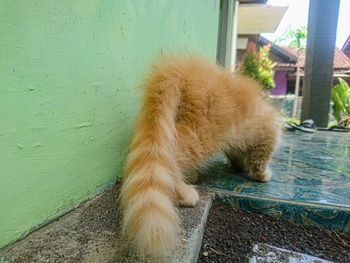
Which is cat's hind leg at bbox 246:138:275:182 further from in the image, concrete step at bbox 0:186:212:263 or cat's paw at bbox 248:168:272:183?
concrete step at bbox 0:186:212:263

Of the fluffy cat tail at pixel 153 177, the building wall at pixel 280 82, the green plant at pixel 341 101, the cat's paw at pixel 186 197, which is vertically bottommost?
the cat's paw at pixel 186 197

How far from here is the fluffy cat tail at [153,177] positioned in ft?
2.03

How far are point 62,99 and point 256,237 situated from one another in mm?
918

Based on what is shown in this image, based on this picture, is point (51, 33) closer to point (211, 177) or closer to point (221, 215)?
point (221, 215)

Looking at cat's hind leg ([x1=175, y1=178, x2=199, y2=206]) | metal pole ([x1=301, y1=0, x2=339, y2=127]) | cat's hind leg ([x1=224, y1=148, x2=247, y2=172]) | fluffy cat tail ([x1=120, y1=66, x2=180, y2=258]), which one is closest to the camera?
fluffy cat tail ([x1=120, y1=66, x2=180, y2=258])

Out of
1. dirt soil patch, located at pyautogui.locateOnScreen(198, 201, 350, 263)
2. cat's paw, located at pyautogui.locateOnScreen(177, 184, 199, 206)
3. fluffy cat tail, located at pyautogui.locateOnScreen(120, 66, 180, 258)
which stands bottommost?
dirt soil patch, located at pyautogui.locateOnScreen(198, 201, 350, 263)

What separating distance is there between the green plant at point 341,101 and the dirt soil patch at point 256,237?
490 centimetres

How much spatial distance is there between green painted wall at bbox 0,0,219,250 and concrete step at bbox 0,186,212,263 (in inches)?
1.7

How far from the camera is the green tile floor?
1060 mm

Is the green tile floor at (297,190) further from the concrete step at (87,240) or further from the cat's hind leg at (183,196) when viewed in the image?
the concrete step at (87,240)

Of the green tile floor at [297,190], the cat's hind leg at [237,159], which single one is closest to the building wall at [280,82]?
the green tile floor at [297,190]

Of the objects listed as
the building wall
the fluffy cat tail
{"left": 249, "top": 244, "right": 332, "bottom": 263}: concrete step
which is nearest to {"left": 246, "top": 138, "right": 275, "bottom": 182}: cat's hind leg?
{"left": 249, "top": 244, "right": 332, "bottom": 263}: concrete step

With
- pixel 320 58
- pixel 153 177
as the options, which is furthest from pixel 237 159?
pixel 320 58

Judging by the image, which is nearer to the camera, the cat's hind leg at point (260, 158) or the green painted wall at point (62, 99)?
the green painted wall at point (62, 99)
